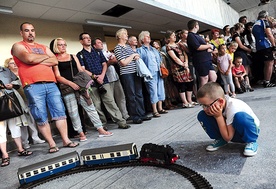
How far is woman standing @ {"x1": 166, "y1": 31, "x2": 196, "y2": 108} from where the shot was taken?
159 inches

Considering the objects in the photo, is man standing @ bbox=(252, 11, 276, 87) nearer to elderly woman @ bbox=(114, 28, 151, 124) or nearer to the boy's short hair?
elderly woman @ bbox=(114, 28, 151, 124)

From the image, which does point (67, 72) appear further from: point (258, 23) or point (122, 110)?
point (258, 23)

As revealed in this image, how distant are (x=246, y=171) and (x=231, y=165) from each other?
125 millimetres

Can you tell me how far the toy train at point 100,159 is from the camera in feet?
5.21

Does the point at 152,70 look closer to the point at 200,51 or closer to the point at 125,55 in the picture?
the point at 125,55

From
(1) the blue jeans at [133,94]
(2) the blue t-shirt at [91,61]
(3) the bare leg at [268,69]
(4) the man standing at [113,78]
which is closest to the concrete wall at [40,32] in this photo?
(4) the man standing at [113,78]

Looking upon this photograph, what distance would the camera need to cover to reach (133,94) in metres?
3.50

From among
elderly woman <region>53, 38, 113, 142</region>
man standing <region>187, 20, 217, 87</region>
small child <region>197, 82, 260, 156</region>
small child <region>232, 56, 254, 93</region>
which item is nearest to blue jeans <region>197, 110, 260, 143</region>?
small child <region>197, 82, 260, 156</region>

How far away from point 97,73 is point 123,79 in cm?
44

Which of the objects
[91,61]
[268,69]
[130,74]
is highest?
[91,61]

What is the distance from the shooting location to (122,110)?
3889 mm

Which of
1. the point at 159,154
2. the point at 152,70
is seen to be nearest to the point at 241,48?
the point at 152,70

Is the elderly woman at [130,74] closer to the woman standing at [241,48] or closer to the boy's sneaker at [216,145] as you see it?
the boy's sneaker at [216,145]

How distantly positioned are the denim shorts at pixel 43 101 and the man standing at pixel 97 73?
79 cm
